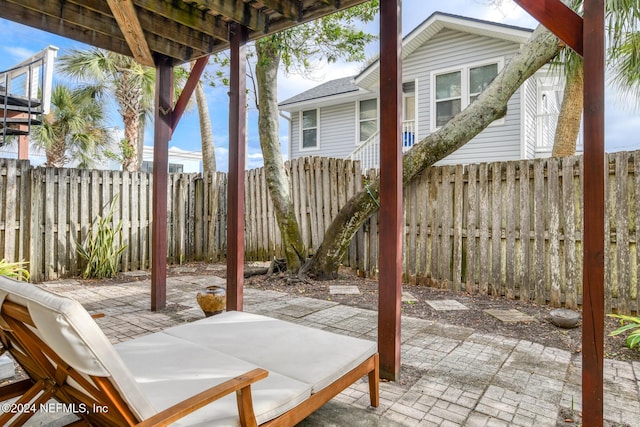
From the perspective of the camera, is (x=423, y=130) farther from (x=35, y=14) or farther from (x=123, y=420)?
(x=123, y=420)

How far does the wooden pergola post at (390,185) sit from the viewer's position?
2.47 meters

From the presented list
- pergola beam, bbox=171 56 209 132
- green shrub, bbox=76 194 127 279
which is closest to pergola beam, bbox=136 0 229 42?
pergola beam, bbox=171 56 209 132

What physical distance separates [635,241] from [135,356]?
4535 millimetres

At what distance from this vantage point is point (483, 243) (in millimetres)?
4824

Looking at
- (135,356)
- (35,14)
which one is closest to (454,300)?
(135,356)

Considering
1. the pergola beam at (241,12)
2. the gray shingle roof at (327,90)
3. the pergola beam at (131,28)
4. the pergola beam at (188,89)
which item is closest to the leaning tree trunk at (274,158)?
the pergola beam at (188,89)

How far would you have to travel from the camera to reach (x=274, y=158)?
226 inches

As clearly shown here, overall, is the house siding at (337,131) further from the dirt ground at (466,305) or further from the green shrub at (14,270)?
the green shrub at (14,270)

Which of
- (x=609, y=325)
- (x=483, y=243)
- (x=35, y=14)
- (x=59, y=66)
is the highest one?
(x=59, y=66)

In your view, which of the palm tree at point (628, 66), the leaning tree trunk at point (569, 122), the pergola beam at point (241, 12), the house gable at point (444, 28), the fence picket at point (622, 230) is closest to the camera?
the pergola beam at point (241, 12)

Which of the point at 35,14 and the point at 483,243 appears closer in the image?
the point at 35,14

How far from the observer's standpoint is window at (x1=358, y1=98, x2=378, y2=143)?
10977 mm

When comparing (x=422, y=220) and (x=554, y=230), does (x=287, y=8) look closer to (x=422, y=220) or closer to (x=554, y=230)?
(x=422, y=220)

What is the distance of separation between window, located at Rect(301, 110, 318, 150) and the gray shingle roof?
1.73 feet
